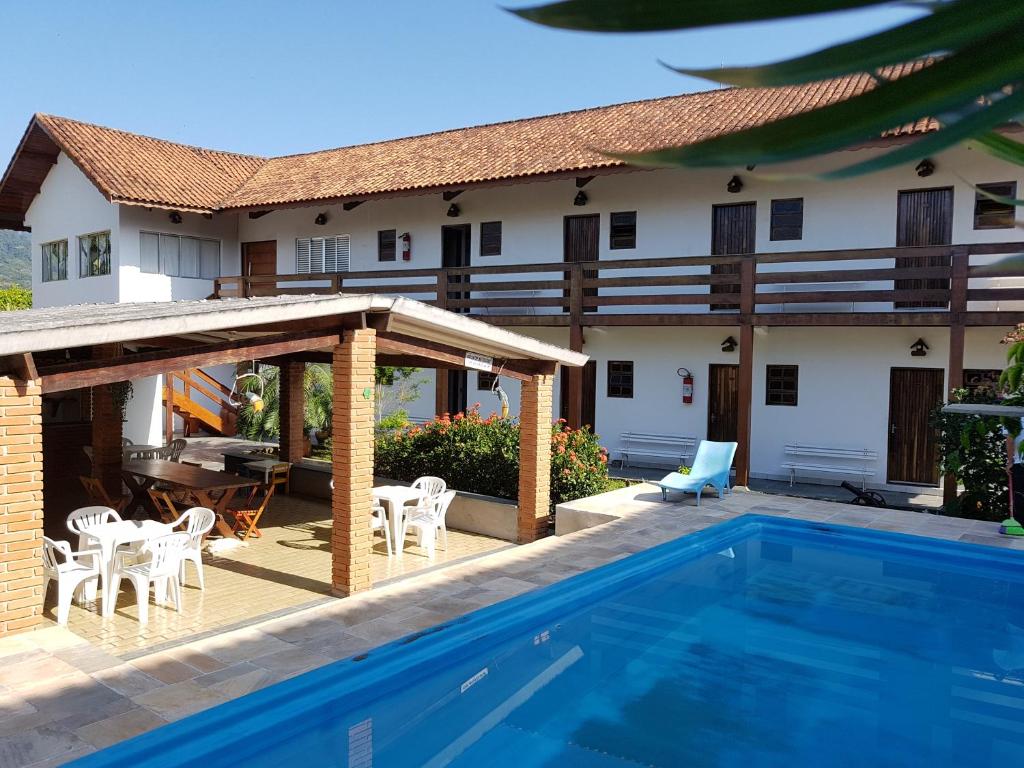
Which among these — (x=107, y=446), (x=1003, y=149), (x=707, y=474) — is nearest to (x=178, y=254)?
(x=107, y=446)

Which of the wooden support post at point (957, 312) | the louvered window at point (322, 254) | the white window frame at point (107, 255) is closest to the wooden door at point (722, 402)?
the wooden support post at point (957, 312)

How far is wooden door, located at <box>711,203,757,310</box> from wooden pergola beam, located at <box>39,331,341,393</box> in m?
10.7

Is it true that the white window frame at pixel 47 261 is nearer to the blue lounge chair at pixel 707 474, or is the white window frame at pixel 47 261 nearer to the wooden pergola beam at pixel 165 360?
the wooden pergola beam at pixel 165 360

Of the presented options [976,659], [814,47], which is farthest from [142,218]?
[814,47]

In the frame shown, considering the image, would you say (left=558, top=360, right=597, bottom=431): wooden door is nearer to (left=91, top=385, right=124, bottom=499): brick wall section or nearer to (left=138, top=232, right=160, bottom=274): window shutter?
(left=91, top=385, right=124, bottom=499): brick wall section

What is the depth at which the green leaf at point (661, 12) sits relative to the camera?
1.05 metres

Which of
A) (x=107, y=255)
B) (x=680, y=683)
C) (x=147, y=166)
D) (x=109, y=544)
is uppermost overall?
(x=147, y=166)

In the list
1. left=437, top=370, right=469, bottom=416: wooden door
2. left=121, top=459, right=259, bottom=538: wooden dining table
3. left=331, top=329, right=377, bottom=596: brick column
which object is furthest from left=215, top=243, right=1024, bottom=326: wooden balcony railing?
left=331, top=329, right=377, bottom=596: brick column

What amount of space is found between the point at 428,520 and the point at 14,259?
120 m

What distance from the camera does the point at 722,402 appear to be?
17219 mm

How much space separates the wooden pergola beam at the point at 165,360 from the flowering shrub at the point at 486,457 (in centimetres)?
541

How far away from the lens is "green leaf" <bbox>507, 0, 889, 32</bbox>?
105 cm

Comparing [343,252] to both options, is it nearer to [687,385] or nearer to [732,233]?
[687,385]

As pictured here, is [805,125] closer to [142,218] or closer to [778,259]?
[778,259]
